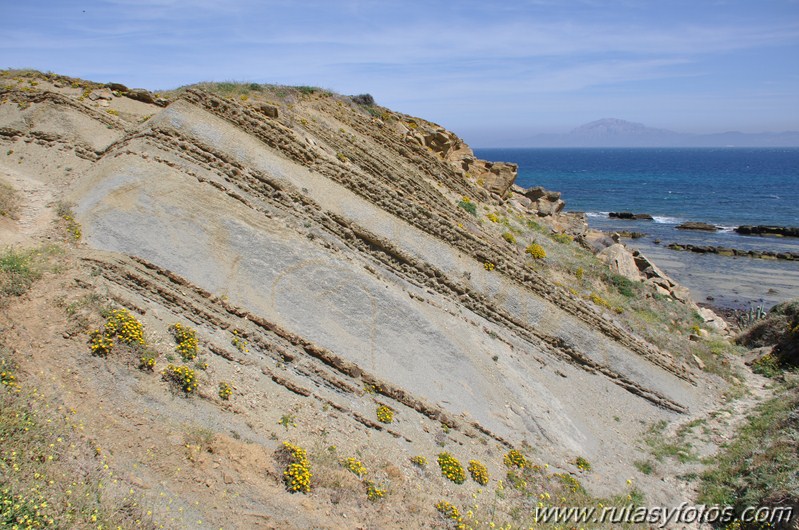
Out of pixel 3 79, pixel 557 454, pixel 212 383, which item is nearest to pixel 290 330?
pixel 212 383

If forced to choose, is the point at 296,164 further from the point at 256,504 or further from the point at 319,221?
the point at 256,504

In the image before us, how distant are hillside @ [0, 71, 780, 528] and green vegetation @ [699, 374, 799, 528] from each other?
66.2 inches

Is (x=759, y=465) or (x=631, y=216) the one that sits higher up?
(x=631, y=216)

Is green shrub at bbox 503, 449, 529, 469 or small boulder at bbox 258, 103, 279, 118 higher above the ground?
small boulder at bbox 258, 103, 279, 118

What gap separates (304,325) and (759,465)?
16.0 metres

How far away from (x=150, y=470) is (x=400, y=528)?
5565 millimetres

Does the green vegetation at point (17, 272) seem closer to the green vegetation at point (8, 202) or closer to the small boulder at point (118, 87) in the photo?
the green vegetation at point (8, 202)

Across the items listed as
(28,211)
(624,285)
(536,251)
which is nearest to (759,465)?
(536,251)

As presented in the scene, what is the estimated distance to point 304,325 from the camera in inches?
661

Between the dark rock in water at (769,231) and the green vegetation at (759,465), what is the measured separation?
196 ft

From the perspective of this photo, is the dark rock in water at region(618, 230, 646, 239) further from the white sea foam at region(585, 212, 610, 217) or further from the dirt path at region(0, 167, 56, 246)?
the dirt path at region(0, 167, 56, 246)

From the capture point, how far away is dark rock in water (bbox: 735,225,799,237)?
70.3 meters

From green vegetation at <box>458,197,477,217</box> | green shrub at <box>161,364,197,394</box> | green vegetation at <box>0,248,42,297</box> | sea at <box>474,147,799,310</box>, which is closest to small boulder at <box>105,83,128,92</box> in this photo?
green vegetation at <box>0,248,42,297</box>

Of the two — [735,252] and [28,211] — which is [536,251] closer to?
[28,211]
